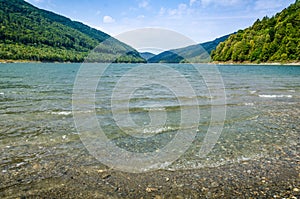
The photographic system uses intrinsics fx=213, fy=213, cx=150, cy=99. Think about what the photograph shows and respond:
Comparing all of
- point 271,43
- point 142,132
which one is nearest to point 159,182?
point 142,132

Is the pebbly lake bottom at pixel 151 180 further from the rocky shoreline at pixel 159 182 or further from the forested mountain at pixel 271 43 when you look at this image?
the forested mountain at pixel 271 43

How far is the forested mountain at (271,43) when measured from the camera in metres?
112

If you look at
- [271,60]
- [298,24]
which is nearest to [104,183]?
[271,60]

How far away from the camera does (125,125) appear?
474 inches

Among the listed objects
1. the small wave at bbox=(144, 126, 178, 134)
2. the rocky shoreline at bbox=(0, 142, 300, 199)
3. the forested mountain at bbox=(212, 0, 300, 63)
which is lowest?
the rocky shoreline at bbox=(0, 142, 300, 199)

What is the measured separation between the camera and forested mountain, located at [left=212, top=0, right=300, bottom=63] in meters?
112

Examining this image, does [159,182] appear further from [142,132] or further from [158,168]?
[142,132]

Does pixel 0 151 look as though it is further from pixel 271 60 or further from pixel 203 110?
pixel 271 60

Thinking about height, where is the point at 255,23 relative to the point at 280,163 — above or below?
above

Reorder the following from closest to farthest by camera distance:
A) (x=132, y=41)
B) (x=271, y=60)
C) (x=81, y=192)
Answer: (x=81, y=192), (x=132, y=41), (x=271, y=60)

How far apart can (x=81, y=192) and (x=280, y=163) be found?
21.7 ft

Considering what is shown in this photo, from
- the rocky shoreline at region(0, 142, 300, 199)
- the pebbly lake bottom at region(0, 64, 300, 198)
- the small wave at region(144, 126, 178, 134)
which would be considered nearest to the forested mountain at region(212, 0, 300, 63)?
the pebbly lake bottom at region(0, 64, 300, 198)

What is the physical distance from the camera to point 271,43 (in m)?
124

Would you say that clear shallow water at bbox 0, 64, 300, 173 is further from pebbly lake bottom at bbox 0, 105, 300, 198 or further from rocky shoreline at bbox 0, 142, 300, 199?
rocky shoreline at bbox 0, 142, 300, 199
